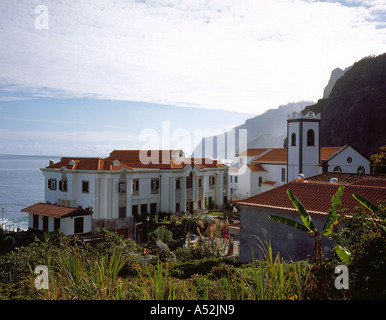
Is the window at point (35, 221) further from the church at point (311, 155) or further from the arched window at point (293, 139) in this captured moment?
the arched window at point (293, 139)

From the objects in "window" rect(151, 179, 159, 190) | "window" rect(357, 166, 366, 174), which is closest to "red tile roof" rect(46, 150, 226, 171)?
"window" rect(151, 179, 159, 190)

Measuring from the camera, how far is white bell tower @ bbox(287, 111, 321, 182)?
48.5m

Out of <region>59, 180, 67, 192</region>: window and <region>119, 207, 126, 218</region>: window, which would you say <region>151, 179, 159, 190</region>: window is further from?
<region>59, 180, 67, 192</region>: window

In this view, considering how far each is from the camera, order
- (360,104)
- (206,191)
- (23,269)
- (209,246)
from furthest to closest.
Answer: (360,104), (206,191), (209,246), (23,269)

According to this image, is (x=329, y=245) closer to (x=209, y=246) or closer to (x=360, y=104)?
(x=209, y=246)

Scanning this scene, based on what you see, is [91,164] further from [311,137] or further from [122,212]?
[311,137]

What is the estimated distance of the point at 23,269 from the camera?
37.1ft

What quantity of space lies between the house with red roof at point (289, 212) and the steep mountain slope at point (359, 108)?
77.7 metres

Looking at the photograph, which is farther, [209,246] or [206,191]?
[206,191]

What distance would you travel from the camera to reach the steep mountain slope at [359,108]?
9412cm

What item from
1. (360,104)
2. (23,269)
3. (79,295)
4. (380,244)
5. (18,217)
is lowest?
(18,217)

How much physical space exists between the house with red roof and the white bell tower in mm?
27580

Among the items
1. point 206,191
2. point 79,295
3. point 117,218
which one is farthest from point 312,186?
point 206,191
